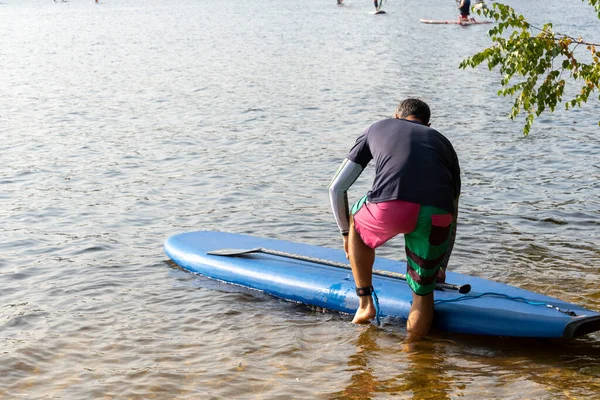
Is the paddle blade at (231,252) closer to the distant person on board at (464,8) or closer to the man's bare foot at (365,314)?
the man's bare foot at (365,314)

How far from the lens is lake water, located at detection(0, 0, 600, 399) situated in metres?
5.48

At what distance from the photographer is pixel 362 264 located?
569cm

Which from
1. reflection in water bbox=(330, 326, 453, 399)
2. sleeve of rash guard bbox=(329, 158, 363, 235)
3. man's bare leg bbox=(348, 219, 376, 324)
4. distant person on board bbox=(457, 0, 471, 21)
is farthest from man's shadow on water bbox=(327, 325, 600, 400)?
distant person on board bbox=(457, 0, 471, 21)

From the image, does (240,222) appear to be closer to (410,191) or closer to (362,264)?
(362,264)

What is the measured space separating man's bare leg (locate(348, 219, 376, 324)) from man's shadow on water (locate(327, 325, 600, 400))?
0.27 m

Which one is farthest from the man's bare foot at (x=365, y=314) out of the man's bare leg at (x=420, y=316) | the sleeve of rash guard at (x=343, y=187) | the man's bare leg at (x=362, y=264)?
the sleeve of rash guard at (x=343, y=187)

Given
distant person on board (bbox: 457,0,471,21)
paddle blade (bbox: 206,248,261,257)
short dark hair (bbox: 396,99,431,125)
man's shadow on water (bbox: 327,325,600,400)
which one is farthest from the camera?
distant person on board (bbox: 457,0,471,21)

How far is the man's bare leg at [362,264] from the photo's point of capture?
5.62 metres

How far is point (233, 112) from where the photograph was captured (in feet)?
60.5

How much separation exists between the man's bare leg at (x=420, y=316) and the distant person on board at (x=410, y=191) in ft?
0.18

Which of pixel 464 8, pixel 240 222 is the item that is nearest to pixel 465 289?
pixel 240 222

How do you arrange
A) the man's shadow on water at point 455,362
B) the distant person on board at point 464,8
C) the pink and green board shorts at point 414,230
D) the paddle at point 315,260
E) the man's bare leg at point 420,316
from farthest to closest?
1. the distant person on board at point 464,8
2. the paddle at point 315,260
3. the man's bare leg at point 420,316
4. the pink and green board shorts at point 414,230
5. the man's shadow on water at point 455,362

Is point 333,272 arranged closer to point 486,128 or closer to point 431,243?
point 431,243

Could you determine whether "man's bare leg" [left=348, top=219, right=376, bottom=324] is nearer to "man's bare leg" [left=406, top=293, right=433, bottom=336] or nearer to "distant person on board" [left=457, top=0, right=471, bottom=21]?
"man's bare leg" [left=406, top=293, right=433, bottom=336]
